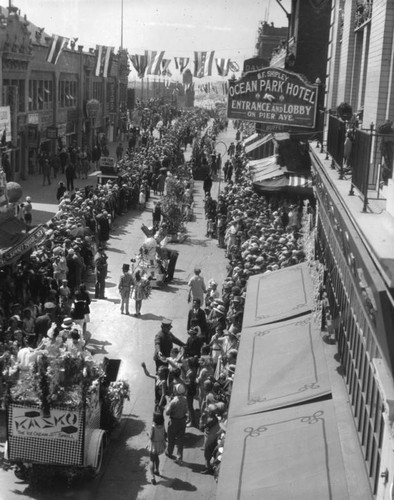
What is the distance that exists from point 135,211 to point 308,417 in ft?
90.9

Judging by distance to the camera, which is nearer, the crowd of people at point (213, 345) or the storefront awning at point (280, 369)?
the storefront awning at point (280, 369)

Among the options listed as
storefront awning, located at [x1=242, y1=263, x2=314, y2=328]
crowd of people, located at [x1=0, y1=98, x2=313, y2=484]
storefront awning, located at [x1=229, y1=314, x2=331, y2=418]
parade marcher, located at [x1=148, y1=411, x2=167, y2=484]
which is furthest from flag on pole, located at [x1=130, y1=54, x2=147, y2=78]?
parade marcher, located at [x1=148, y1=411, x2=167, y2=484]

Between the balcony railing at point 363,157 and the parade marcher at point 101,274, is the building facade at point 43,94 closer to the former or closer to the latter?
the parade marcher at point 101,274

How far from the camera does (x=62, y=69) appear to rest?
53.5m

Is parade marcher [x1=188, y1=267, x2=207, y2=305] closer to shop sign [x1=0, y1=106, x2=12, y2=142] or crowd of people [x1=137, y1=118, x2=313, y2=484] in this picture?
crowd of people [x1=137, y1=118, x2=313, y2=484]

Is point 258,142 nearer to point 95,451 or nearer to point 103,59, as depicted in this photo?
point 103,59

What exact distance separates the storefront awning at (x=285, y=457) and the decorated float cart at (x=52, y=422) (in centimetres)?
261

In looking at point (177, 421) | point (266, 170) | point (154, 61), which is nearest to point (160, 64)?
point (154, 61)

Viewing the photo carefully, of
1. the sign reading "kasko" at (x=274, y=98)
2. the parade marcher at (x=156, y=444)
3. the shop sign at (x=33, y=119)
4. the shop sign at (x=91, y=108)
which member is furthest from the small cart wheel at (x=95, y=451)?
the shop sign at (x=91, y=108)

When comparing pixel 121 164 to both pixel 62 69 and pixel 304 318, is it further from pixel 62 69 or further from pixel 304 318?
pixel 304 318

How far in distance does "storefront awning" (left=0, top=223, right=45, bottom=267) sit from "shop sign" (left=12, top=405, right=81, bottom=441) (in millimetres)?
6765

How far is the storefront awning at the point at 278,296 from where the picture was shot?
548 inches

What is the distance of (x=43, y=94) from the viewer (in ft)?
161

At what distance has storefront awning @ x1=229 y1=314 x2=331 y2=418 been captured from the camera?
34.2ft
